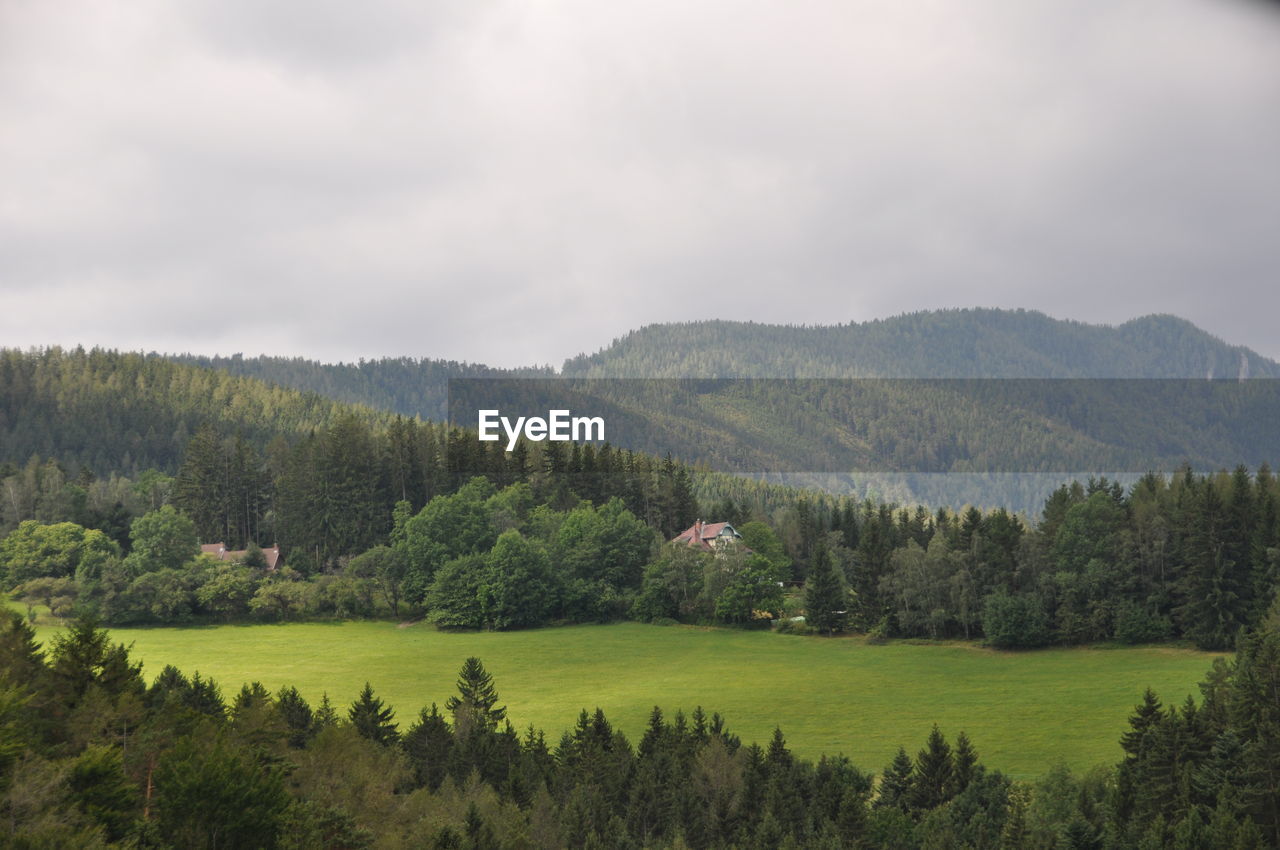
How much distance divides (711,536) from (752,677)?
35.9 m

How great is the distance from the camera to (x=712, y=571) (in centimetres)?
11344

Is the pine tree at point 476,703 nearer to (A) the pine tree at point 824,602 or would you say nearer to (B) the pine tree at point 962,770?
(B) the pine tree at point 962,770

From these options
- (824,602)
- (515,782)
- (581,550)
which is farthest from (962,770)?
(581,550)

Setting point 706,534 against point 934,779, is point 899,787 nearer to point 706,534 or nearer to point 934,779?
point 934,779

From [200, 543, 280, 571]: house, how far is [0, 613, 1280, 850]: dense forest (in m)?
55.5

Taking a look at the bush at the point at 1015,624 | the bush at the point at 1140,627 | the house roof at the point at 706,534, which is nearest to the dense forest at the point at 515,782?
the bush at the point at 1140,627

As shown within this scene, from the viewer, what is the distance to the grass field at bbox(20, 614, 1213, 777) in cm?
7675

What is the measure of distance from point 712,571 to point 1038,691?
34.8m

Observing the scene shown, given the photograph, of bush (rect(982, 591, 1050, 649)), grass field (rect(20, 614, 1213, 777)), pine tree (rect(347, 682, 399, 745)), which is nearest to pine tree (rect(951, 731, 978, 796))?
grass field (rect(20, 614, 1213, 777))

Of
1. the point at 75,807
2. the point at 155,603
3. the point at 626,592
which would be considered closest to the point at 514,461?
the point at 626,592

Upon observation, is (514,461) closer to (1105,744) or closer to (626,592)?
(626,592)

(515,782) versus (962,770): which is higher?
(962,770)

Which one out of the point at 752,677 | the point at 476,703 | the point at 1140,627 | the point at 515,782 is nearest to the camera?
the point at 515,782

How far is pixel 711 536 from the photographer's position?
12838 centimetres
